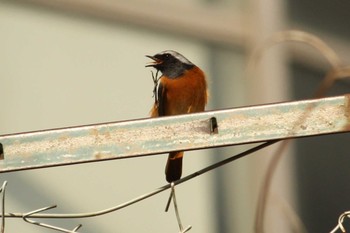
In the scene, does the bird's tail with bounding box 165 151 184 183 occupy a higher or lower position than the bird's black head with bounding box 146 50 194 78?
lower

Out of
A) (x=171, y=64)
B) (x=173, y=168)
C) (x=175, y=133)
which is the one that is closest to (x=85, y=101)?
(x=171, y=64)

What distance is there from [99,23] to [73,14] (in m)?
0.06

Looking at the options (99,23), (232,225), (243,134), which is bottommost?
(232,225)

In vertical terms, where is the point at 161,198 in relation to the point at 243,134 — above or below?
below

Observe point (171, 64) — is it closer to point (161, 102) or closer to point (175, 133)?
point (161, 102)

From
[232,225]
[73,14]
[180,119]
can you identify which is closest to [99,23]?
[73,14]

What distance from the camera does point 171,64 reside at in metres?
1.68

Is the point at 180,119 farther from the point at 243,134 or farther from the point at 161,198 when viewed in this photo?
the point at 161,198

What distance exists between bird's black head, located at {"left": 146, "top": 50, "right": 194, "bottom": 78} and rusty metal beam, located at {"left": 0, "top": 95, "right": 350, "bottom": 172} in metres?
0.41

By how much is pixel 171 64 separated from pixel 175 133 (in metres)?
0.44

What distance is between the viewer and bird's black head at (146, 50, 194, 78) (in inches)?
65.6

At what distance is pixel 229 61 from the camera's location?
9.36 feet

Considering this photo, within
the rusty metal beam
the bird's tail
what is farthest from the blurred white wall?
the rusty metal beam

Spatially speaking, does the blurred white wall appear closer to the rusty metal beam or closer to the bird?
the bird
